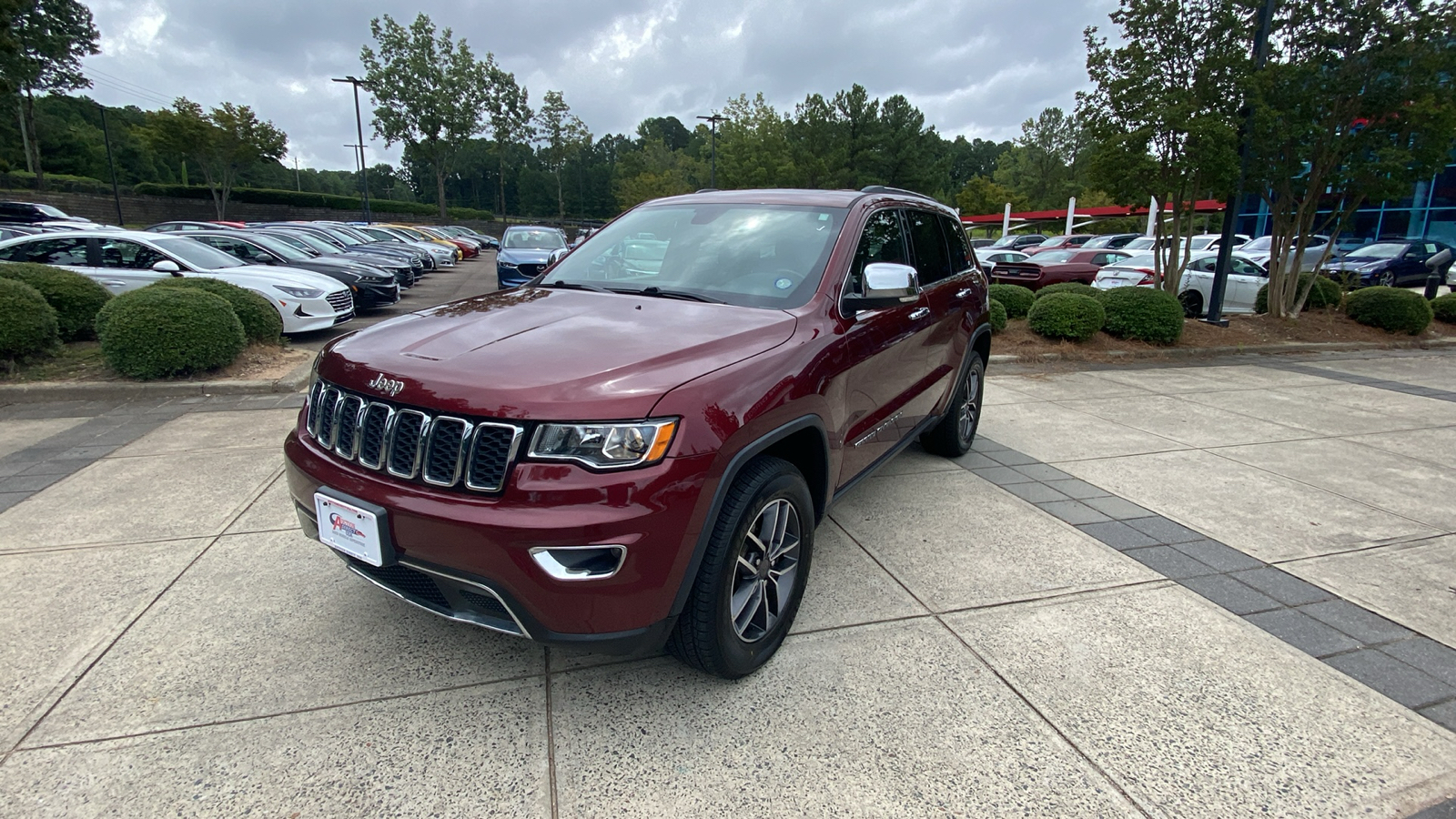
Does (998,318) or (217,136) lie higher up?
(217,136)

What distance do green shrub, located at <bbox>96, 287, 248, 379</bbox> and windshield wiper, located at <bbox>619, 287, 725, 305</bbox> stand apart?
5.63 metres

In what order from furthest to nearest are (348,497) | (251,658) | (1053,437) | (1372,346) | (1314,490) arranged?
(1372,346), (1053,437), (1314,490), (251,658), (348,497)

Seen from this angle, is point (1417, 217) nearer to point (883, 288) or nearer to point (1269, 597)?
point (1269, 597)

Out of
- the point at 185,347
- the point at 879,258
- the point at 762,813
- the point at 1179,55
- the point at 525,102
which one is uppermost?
the point at 525,102

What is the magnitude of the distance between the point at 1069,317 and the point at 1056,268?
6.80 metres

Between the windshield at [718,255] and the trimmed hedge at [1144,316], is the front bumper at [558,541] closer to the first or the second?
the windshield at [718,255]

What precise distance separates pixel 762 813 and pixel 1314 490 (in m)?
4.74

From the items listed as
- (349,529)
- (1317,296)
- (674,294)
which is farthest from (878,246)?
(1317,296)

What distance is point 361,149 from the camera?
4019cm

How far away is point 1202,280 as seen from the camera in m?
13.2

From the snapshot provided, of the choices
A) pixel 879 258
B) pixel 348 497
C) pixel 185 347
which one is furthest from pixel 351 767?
pixel 185 347

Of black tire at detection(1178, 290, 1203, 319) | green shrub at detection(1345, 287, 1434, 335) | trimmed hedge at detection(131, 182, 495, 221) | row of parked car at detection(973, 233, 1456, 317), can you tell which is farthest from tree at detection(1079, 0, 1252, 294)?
trimmed hedge at detection(131, 182, 495, 221)

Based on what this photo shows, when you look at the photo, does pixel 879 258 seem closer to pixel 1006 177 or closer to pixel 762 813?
pixel 762 813

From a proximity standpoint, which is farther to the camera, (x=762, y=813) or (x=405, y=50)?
(x=405, y=50)
